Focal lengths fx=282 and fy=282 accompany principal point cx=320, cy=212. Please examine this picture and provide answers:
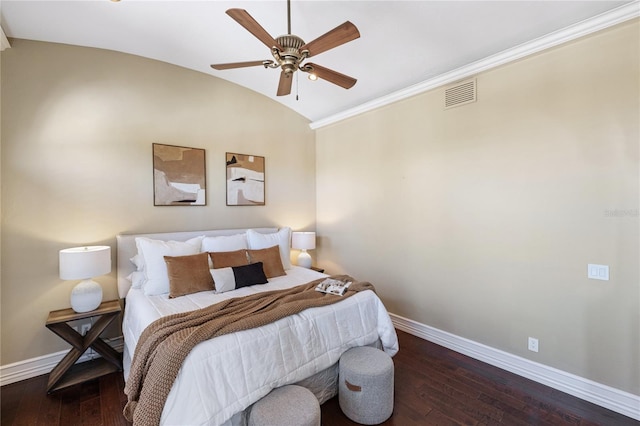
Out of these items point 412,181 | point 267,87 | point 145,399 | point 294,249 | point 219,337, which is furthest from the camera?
point 294,249

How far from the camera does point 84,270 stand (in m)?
2.35

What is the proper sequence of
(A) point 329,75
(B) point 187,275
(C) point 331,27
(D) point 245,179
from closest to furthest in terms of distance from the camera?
(A) point 329,75 < (C) point 331,27 < (B) point 187,275 < (D) point 245,179

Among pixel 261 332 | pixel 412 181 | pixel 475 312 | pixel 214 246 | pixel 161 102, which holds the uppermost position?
pixel 161 102

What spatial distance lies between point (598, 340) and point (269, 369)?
2510 millimetres

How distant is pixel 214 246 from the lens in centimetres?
309

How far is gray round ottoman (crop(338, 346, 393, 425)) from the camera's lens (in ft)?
6.26

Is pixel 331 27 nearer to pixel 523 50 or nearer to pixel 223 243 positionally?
pixel 523 50

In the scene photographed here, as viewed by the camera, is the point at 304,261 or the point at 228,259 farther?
the point at 304,261

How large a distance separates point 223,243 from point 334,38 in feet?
7.62

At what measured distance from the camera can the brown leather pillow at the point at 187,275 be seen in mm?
2541

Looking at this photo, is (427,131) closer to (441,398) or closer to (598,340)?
(598,340)

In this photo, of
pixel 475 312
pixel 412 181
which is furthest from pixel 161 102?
pixel 475 312

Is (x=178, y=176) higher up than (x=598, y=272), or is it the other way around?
(x=178, y=176)

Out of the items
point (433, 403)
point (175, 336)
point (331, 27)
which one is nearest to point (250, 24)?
point (331, 27)
